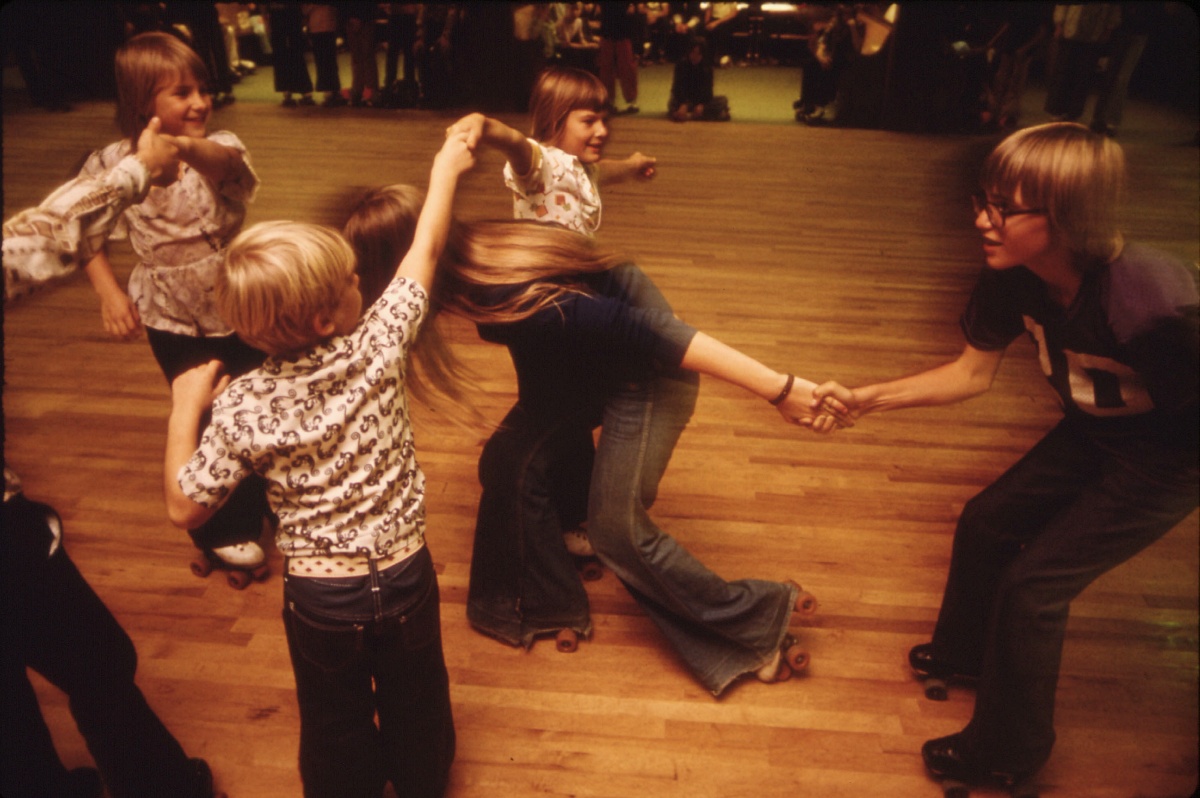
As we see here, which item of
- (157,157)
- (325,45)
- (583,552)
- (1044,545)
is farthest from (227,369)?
(325,45)

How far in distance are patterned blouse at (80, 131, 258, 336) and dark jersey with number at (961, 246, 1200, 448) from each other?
1772 mm

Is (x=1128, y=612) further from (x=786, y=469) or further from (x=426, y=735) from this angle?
(x=426, y=735)

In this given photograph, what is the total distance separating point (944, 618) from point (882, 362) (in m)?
1.93

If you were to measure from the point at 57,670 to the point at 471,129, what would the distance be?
4.07 feet

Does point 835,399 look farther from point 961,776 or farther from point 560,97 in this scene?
point 560,97

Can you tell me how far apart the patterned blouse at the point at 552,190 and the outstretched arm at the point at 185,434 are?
110cm

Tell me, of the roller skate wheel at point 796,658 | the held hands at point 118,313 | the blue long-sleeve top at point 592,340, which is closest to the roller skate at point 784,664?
the roller skate wheel at point 796,658

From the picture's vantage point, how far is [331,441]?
1.35 m

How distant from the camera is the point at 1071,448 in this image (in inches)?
69.4

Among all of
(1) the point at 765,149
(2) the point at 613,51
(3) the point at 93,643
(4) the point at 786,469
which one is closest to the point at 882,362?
(4) the point at 786,469

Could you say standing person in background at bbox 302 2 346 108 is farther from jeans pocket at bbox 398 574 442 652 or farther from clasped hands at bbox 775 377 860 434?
jeans pocket at bbox 398 574 442 652

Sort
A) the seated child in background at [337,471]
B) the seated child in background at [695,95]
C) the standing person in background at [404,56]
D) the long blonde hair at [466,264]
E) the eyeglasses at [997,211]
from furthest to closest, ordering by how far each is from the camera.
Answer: the standing person in background at [404,56], the seated child in background at [695,95], the long blonde hair at [466,264], the eyeglasses at [997,211], the seated child in background at [337,471]

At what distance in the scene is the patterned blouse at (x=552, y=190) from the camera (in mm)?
2248

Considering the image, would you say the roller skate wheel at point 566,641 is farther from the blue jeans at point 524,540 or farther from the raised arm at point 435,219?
the raised arm at point 435,219
